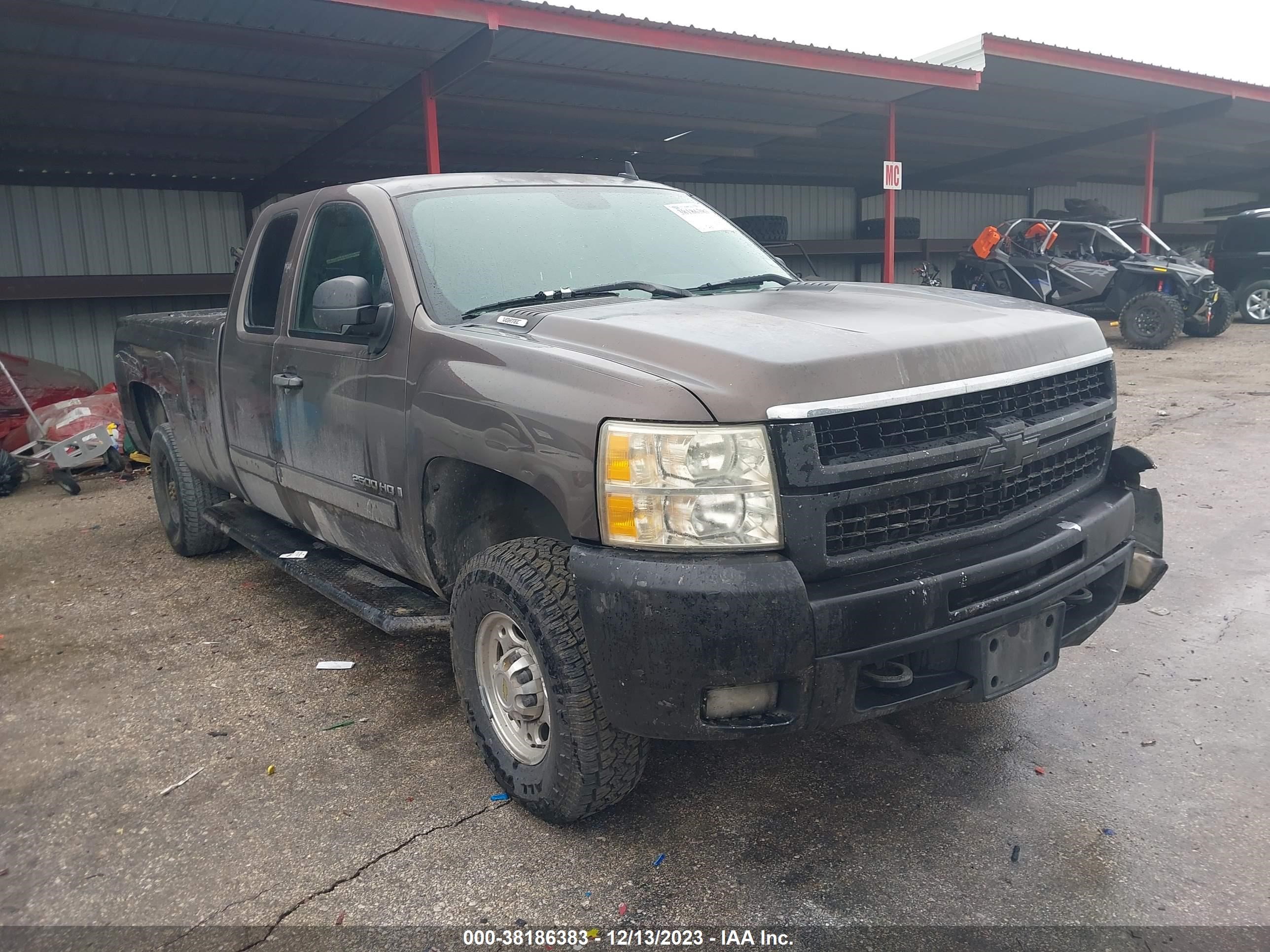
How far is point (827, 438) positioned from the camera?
2.38 metres

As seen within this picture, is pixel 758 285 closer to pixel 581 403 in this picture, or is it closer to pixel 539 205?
pixel 539 205

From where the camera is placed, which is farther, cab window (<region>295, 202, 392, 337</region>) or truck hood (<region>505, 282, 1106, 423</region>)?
cab window (<region>295, 202, 392, 337</region>)

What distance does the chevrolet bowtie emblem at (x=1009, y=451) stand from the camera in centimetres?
258

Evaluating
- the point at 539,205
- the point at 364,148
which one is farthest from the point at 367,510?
the point at 364,148

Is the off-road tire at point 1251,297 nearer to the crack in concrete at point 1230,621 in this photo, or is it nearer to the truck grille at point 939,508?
the crack in concrete at point 1230,621

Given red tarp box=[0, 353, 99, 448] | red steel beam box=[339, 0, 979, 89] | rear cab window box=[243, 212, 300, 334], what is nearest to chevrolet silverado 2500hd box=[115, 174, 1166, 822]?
rear cab window box=[243, 212, 300, 334]

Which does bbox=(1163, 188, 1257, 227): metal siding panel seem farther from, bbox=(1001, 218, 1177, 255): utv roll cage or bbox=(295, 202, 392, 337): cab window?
bbox=(295, 202, 392, 337): cab window

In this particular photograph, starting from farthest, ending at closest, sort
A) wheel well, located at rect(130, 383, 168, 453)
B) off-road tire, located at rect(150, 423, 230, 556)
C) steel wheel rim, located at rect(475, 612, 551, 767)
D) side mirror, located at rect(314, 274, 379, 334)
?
wheel well, located at rect(130, 383, 168, 453) < off-road tire, located at rect(150, 423, 230, 556) < side mirror, located at rect(314, 274, 379, 334) < steel wheel rim, located at rect(475, 612, 551, 767)

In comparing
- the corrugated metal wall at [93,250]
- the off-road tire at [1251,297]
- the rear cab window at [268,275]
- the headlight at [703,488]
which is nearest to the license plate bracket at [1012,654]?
the headlight at [703,488]

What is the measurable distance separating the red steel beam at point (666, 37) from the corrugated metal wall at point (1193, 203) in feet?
77.1

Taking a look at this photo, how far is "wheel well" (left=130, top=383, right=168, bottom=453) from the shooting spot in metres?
6.09

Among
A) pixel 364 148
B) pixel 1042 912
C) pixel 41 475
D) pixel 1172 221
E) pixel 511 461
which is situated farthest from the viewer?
pixel 1172 221

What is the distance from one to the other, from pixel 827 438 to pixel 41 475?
8.74 meters

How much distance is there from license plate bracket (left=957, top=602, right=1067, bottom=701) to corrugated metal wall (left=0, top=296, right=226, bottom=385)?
40.8 feet
